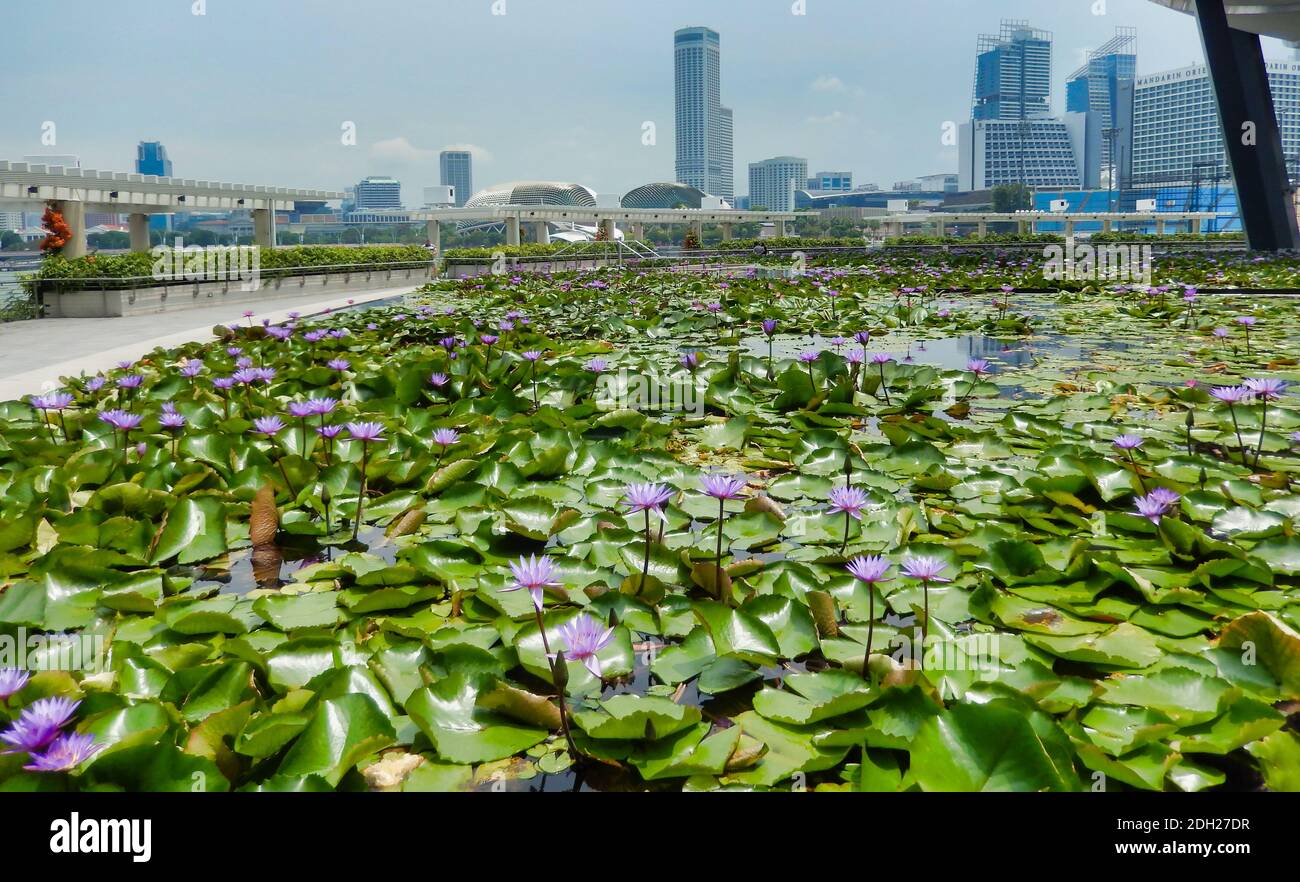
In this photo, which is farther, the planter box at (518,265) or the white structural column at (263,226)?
the white structural column at (263,226)

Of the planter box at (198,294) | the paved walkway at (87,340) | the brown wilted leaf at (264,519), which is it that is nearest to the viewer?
the brown wilted leaf at (264,519)

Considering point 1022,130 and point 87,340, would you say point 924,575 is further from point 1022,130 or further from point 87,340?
point 1022,130

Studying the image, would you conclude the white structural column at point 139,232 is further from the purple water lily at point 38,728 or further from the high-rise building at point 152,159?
the high-rise building at point 152,159

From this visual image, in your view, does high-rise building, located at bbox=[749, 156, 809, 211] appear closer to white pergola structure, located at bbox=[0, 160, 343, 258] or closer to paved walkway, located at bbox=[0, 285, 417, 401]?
white pergola structure, located at bbox=[0, 160, 343, 258]

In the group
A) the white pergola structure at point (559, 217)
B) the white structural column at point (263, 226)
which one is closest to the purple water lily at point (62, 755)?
the white structural column at point (263, 226)

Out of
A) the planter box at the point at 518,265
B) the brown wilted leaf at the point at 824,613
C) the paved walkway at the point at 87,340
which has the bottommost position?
the brown wilted leaf at the point at 824,613

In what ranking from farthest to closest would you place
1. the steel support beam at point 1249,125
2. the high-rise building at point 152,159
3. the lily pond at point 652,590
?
the high-rise building at point 152,159 < the steel support beam at point 1249,125 < the lily pond at point 652,590

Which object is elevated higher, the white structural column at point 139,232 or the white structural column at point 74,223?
the white structural column at point 139,232
